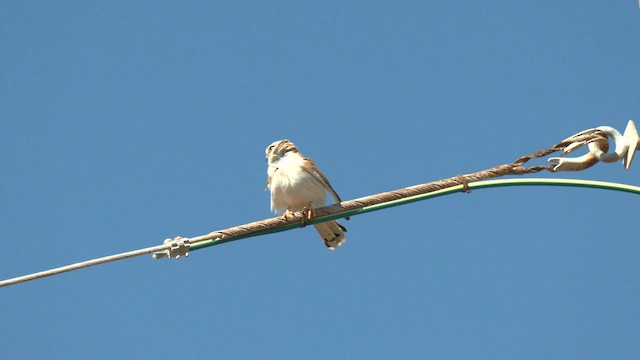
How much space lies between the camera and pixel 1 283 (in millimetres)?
7883

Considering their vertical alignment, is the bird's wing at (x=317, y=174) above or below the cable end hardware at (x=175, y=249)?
above

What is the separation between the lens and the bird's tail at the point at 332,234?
1243cm

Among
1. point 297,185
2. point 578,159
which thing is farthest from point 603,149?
point 297,185

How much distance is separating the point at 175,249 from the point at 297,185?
3477mm

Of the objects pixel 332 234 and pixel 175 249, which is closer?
pixel 175 249

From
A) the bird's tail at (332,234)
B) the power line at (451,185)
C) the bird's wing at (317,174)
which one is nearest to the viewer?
the power line at (451,185)

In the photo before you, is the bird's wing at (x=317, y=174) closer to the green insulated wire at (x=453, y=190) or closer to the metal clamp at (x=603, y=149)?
the green insulated wire at (x=453, y=190)

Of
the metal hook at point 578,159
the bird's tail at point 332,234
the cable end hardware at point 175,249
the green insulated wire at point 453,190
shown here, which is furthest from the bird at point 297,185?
the metal hook at point 578,159

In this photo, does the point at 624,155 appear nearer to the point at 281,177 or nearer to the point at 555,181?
the point at 555,181

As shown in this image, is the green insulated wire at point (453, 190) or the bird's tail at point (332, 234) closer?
the green insulated wire at point (453, 190)

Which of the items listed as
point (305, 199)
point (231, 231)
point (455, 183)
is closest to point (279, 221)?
point (231, 231)

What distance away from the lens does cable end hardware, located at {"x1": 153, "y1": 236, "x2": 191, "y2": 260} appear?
866 cm

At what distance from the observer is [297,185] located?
1202 centimetres

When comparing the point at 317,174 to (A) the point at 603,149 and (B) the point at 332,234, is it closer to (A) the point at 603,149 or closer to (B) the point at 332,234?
(B) the point at 332,234
